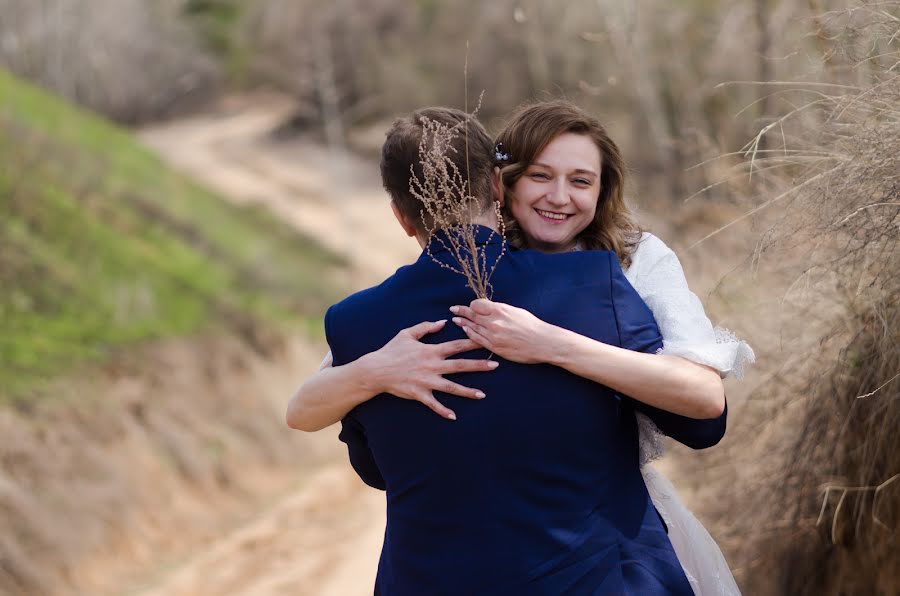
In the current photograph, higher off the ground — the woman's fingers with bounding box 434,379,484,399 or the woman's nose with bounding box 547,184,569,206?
the woman's nose with bounding box 547,184,569,206

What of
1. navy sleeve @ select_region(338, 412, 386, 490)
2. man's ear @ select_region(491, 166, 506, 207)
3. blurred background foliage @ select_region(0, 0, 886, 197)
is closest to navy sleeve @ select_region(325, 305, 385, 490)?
navy sleeve @ select_region(338, 412, 386, 490)

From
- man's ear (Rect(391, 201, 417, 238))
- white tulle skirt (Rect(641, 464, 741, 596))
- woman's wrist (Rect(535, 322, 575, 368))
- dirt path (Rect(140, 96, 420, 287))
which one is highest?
dirt path (Rect(140, 96, 420, 287))

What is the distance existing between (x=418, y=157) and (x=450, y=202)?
0.40 ft

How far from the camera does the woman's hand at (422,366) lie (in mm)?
2393

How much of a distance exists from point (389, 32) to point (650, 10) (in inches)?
314

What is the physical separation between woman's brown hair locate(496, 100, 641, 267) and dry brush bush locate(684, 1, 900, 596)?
506 millimetres

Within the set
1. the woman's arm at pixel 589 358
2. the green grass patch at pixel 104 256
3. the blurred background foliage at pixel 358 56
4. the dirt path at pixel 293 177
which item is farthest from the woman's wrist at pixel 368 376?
the blurred background foliage at pixel 358 56

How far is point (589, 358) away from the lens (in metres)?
2.34

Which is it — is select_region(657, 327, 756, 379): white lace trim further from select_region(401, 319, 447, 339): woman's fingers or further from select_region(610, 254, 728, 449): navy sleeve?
select_region(401, 319, 447, 339): woman's fingers

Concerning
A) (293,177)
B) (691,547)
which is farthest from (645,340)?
(293,177)

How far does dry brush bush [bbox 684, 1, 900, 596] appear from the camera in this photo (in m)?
3.16

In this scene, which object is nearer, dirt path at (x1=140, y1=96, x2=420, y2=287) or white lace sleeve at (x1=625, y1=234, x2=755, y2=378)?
white lace sleeve at (x1=625, y1=234, x2=755, y2=378)

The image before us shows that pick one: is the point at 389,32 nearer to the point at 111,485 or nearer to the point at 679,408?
the point at 111,485

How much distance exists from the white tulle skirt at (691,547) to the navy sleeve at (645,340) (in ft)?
1.25
